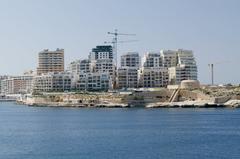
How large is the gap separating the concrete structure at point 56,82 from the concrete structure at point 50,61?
75.4 feet

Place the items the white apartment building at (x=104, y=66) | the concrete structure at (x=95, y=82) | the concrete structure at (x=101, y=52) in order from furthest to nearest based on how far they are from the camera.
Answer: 1. the concrete structure at (x=101, y=52)
2. the white apartment building at (x=104, y=66)
3. the concrete structure at (x=95, y=82)

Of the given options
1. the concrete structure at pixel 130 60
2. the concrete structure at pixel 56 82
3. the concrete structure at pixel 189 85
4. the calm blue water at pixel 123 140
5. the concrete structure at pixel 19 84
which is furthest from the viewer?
the concrete structure at pixel 19 84

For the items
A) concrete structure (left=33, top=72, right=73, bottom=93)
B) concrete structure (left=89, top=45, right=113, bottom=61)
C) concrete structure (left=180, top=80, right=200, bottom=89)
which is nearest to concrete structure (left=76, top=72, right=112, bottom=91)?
concrete structure (left=33, top=72, right=73, bottom=93)

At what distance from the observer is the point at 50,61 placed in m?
178

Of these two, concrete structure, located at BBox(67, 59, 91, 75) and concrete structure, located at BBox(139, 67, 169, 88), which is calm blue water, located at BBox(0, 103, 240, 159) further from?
concrete structure, located at BBox(67, 59, 91, 75)

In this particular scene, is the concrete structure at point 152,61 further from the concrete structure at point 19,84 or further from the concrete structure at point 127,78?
the concrete structure at point 19,84

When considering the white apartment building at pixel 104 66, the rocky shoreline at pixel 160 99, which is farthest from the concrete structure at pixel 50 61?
the rocky shoreline at pixel 160 99

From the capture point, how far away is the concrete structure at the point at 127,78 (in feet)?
476

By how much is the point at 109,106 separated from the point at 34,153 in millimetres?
72991

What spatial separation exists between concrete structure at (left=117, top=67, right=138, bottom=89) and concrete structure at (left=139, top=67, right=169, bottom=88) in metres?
1.59

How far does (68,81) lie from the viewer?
14850cm

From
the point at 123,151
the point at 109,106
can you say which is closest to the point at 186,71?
the point at 109,106

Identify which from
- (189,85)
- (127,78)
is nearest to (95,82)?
(127,78)

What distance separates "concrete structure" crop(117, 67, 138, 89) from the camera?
145000mm
